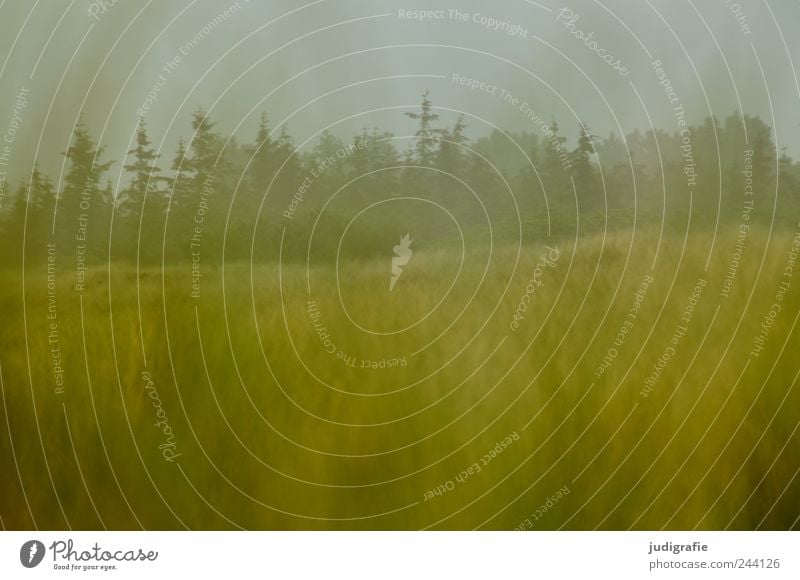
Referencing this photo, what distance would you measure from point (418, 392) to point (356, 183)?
53 centimetres

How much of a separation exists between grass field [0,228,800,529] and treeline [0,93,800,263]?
85 millimetres

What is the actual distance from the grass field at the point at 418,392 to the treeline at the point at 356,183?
0.08 metres

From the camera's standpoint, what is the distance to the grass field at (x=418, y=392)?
1.45 metres

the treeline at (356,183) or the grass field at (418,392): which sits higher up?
the treeline at (356,183)

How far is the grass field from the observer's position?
1.45 metres

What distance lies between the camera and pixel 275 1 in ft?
4.78
